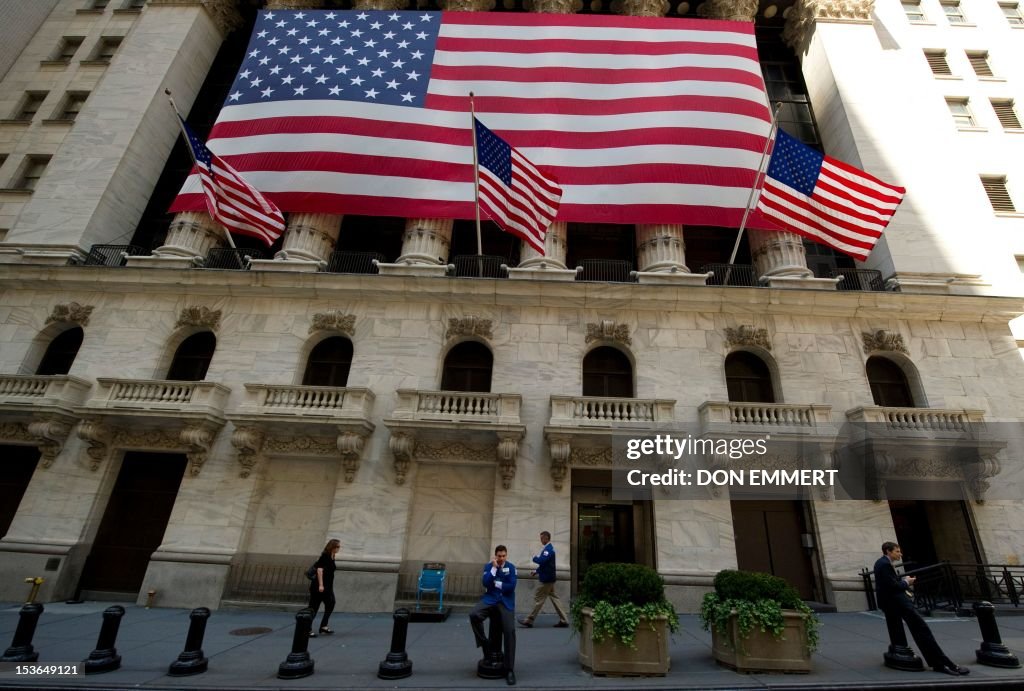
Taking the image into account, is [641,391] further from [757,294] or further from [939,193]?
[939,193]

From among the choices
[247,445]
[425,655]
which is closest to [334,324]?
[247,445]

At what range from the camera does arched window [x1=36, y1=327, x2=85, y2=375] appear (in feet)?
55.8

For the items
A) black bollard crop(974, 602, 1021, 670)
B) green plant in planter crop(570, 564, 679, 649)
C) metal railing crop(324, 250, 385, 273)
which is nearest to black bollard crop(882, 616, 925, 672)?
black bollard crop(974, 602, 1021, 670)

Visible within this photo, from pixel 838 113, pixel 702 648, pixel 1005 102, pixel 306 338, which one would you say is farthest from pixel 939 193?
pixel 306 338

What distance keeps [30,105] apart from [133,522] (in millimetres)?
22690

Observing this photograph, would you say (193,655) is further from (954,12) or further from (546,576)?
(954,12)

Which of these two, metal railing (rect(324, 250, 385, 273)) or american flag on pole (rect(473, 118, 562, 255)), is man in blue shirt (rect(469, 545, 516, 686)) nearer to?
american flag on pole (rect(473, 118, 562, 255))

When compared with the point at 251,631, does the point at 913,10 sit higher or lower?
higher

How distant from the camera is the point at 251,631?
33.4 ft

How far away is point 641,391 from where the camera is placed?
15.1 m

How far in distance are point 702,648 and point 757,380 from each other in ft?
32.3

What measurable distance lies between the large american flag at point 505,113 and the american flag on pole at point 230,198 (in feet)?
7.28

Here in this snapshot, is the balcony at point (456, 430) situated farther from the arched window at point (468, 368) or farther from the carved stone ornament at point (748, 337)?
the carved stone ornament at point (748, 337)

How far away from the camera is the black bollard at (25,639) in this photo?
7180mm
